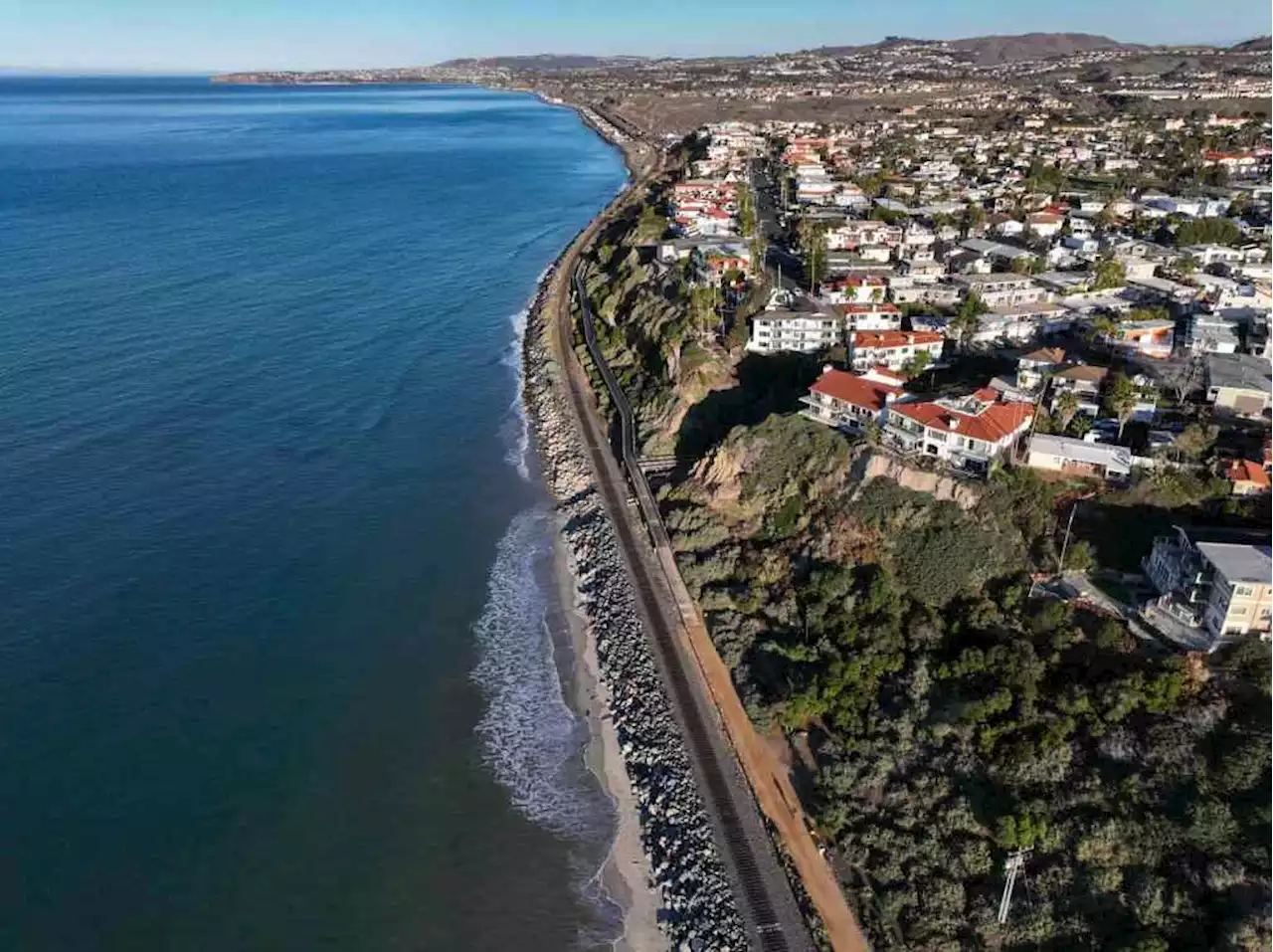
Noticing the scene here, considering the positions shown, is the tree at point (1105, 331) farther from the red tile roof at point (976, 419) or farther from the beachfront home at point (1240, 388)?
the red tile roof at point (976, 419)

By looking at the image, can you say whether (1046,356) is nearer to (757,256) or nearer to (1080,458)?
(1080,458)

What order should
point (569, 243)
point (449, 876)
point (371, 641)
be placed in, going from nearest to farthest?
point (449, 876)
point (371, 641)
point (569, 243)

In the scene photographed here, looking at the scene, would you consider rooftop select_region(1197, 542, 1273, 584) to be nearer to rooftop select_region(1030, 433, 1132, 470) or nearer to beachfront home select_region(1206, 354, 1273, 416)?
rooftop select_region(1030, 433, 1132, 470)

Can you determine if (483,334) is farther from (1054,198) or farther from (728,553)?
(1054,198)

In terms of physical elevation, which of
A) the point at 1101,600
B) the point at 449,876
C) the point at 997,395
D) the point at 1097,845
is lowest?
the point at 449,876

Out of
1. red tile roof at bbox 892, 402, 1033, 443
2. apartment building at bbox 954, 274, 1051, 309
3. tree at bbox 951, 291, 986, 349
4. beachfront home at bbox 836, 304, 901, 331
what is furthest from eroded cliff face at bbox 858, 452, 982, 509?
apartment building at bbox 954, 274, 1051, 309

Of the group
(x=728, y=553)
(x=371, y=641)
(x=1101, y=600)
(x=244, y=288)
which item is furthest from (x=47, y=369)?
(x=1101, y=600)
